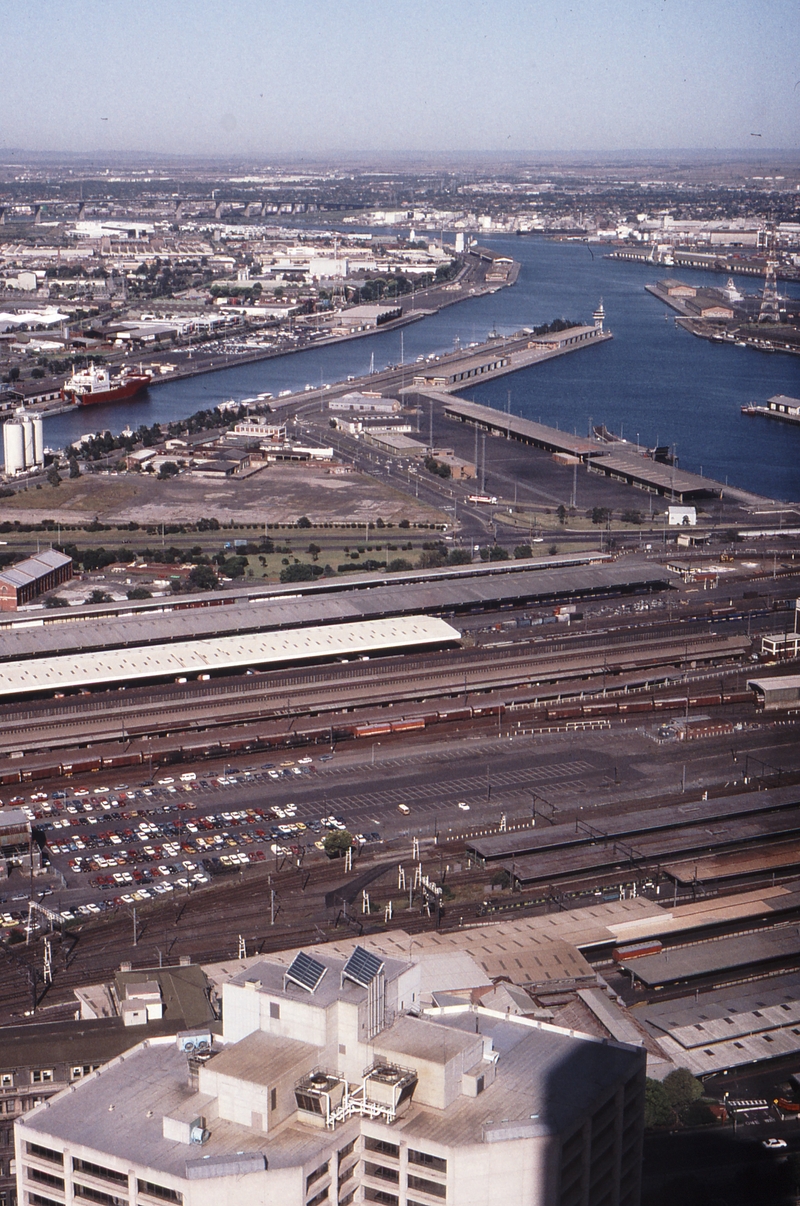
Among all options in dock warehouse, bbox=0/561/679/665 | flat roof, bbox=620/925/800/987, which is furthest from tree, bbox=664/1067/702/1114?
dock warehouse, bbox=0/561/679/665

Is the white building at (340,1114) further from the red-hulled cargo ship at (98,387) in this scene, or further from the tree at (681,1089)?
the red-hulled cargo ship at (98,387)

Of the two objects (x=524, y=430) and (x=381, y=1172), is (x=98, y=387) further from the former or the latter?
(x=381, y=1172)

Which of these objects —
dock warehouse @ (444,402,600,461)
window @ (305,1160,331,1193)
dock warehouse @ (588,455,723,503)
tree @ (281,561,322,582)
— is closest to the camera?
window @ (305,1160,331,1193)

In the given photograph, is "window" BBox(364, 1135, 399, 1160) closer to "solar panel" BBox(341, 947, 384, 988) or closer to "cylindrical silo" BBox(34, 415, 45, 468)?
"solar panel" BBox(341, 947, 384, 988)

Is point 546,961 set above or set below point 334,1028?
below

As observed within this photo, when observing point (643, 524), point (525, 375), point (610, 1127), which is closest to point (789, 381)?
point (525, 375)

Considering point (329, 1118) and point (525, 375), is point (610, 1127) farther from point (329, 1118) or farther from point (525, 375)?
point (525, 375)

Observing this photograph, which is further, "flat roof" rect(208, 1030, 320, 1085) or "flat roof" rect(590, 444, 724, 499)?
"flat roof" rect(590, 444, 724, 499)
